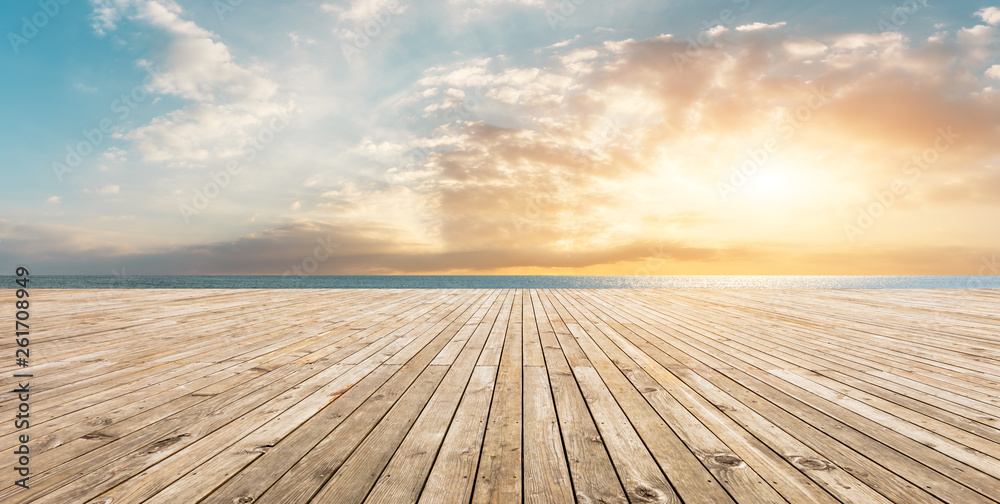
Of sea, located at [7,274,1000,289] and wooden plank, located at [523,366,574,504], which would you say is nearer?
wooden plank, located at [523,366,574,504]

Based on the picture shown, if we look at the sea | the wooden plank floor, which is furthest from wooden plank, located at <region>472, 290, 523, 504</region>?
the sea

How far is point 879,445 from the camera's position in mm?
1670

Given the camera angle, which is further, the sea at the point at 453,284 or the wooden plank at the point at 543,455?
the sea at the point at 453,284

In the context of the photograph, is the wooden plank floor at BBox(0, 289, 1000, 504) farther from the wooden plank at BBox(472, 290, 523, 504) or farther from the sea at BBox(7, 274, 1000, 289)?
the sea at BBox(7, 274, 1000, 289)

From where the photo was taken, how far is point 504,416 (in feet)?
6.25

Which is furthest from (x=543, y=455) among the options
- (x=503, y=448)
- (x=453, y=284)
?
(x=453, y=284)

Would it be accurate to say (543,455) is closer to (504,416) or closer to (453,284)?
(504,416)

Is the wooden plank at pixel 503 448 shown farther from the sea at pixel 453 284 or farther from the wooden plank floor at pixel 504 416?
the sea at pixel 453 284

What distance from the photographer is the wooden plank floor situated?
1340 mm

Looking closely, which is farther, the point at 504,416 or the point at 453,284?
the point at 453,284

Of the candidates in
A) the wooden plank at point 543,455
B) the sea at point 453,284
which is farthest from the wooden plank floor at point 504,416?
the sea at point 453,284

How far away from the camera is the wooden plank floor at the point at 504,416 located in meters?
1.34

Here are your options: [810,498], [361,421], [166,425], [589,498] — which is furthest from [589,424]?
[166,425]

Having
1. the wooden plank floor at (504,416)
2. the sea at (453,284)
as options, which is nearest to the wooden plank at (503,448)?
the wooden plank floor at (504,416)
